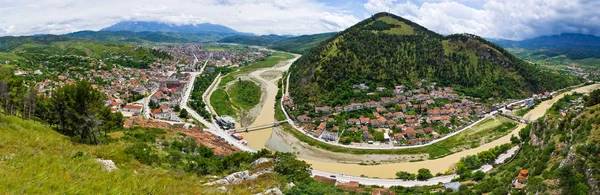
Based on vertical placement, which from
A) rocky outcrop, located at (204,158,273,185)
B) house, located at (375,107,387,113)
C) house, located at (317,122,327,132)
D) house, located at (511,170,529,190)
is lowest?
house, located at (317,122,327,132)

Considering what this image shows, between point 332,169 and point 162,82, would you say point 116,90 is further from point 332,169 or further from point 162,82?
point 332,169

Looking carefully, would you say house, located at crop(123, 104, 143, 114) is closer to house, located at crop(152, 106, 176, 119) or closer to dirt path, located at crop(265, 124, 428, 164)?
house, located at crop(152, 106, 176, 119)

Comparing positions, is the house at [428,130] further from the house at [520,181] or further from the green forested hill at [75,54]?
the green forested hill at [75,54]

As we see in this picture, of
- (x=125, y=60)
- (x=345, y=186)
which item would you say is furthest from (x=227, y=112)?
(x=125, y=60)

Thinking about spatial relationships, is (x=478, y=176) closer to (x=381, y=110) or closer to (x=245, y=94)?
(x=381, y=110)

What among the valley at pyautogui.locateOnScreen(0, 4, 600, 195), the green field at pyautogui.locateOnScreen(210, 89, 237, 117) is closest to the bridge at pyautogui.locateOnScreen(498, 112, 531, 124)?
the valley at pyautogui.locateOnScreen(0, 4, 600, 195)
